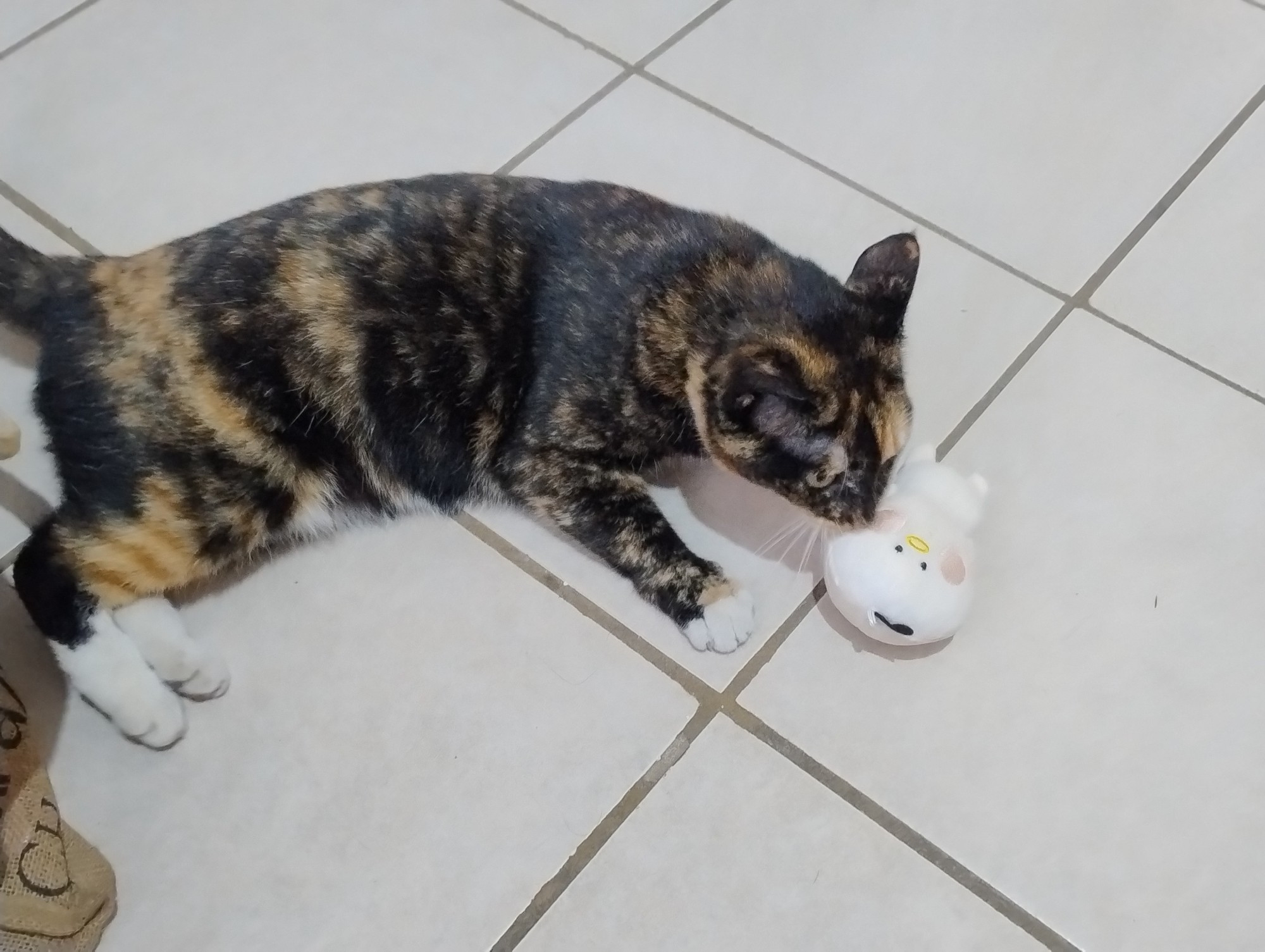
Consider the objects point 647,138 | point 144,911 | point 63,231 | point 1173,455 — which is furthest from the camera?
point 647,138

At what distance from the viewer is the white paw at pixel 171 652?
1045 millimetres

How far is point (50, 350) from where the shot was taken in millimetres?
1023

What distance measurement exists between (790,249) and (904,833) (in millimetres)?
727

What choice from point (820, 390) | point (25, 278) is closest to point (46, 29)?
point (25, 278)

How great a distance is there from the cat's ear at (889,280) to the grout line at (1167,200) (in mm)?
398

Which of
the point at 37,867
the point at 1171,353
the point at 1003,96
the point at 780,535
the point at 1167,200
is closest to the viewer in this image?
the point at 37,867

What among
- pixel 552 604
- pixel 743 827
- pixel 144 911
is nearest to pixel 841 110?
pixel 552 604

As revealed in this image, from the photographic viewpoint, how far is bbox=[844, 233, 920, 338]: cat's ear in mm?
1062

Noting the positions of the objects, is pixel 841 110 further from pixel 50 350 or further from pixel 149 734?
pixel 149 734

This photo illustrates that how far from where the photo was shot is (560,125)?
1521 millimetres

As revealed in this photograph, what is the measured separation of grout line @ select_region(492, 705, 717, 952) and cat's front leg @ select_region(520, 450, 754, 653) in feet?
0.28

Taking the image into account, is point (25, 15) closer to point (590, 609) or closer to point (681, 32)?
point (681, 32)

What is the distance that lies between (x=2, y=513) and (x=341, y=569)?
37 centimetres

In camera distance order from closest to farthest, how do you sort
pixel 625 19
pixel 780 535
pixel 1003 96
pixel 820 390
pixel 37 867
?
pixel 37 867 < pixel 820 390 < pixel 780 535 < pixel 1003 96 < pixel 625 19
